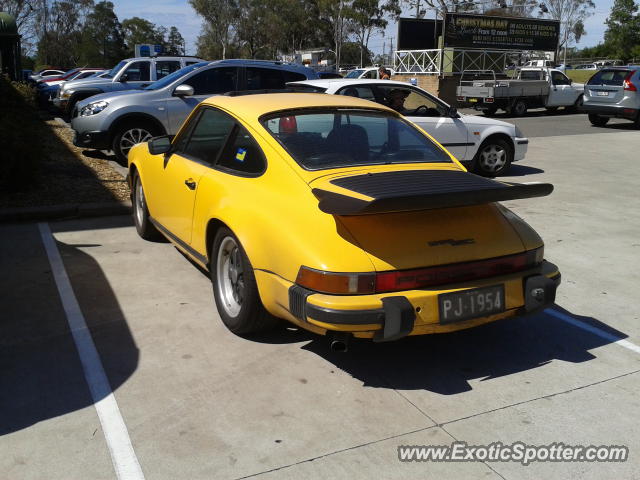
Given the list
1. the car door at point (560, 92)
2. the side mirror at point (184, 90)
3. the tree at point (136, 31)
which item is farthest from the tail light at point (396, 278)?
the tree at point (136, 31)

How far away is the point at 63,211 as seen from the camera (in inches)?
297

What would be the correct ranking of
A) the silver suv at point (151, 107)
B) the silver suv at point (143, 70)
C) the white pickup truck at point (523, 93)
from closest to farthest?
the silver suv at point (151, 107)
the silver suv at point (143, 70)
the white pickup truck at point (523, 93)

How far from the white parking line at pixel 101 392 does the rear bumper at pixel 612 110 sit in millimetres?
17904

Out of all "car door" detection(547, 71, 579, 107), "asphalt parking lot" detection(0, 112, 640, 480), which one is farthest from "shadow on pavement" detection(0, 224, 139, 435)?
"car door" detection(547, 71, 579, 107)

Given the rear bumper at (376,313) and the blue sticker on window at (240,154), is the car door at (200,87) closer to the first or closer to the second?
the blue sticker on window at (240,154)

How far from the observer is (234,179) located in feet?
14.6

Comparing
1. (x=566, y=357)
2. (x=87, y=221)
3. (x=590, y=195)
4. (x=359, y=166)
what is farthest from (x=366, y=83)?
(x=566, y=357)

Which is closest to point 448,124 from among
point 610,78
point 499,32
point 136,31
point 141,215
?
point 141,215

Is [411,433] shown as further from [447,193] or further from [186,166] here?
[186,166]

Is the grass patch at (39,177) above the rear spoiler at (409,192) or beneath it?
beneath

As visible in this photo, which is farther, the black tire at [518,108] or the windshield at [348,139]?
the black tire at [518,108]

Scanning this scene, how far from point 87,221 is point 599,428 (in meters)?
6.00

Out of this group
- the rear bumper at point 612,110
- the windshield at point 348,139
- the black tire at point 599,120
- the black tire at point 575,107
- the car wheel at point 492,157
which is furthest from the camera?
the black tire at point 575,107

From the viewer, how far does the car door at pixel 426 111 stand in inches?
381
